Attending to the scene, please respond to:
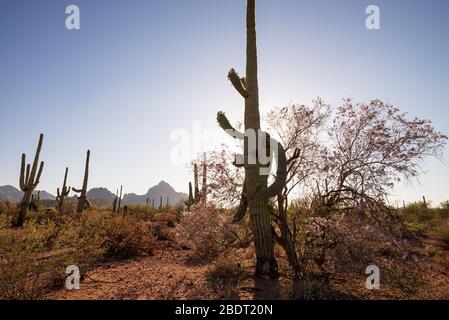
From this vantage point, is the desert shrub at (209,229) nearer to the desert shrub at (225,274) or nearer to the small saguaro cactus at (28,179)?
the desert shrub at (225,274)

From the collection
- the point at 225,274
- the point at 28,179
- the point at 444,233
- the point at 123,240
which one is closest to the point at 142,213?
the point at 28,179

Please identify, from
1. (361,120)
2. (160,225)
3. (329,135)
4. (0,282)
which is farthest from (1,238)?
(160,225)

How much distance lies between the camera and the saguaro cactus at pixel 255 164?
20.1 ft

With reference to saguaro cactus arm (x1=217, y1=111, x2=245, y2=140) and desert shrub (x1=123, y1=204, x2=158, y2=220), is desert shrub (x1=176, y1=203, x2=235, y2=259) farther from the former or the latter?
desert shrub (x1=123, y1=204, x2=158, y2=220)

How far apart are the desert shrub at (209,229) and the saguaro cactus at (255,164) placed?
3.09 ft

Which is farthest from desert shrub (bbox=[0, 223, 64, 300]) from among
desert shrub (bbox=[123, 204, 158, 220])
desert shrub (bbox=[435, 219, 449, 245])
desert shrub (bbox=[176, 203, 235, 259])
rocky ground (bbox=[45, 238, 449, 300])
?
desert shrub (bbox=[123, 204, 158, 220])

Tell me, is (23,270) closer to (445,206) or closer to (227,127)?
(227,127)

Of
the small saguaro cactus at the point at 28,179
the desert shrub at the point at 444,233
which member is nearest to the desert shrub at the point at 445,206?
the desert shrub at the point at 444,233

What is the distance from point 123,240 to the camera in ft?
28.7

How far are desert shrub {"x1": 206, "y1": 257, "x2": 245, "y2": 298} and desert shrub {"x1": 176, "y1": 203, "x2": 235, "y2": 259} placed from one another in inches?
31.6

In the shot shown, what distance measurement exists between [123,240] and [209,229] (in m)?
3.09

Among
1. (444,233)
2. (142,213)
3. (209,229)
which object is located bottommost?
(444,233)

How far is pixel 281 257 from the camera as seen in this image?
8.16 m
